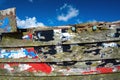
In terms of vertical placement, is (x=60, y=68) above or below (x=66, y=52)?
below

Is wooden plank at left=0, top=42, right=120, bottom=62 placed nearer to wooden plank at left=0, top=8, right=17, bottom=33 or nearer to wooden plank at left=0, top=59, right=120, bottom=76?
wooden plank at left=0, top=59, right=120, bottom=76

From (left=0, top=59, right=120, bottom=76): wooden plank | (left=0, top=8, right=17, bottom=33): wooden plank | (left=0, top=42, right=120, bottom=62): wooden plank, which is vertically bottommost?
(left=0, top=59, right=120, bottom=76): wooden plank

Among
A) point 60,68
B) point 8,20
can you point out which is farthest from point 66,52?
point 8,20

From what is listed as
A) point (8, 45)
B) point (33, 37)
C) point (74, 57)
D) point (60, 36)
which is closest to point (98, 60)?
point (74, 57)

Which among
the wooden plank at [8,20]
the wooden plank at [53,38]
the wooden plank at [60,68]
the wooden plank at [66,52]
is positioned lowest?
the wooden plank at [60,68]

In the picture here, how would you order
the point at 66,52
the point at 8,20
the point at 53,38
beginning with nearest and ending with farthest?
the point at 66,52 → the point at 53,38 → the point at 8,20

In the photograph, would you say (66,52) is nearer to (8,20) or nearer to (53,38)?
(53,38)

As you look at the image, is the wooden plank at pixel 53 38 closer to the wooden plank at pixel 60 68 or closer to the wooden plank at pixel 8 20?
the wooden plank at pixel 8 20

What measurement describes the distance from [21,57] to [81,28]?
216 cm

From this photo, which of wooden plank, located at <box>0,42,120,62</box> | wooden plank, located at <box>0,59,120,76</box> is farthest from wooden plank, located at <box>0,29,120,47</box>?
wooden plank, located at <box>0,59,120,76</box>

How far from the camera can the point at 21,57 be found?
781 cm

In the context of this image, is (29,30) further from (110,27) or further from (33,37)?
(110,27)

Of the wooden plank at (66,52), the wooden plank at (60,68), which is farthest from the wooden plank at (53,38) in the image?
the wooden plank at (60,68)

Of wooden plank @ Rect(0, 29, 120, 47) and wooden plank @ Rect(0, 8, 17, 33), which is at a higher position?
wooden plank @ Rect(0, 8, 17, 33)
